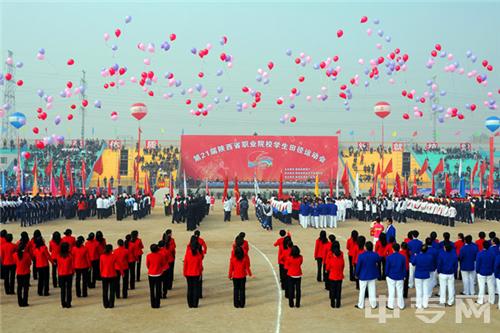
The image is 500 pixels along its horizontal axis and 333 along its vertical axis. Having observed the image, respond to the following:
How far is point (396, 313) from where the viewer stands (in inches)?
493

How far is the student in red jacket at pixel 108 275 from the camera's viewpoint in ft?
42.0

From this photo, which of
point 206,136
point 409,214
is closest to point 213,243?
point 409,214

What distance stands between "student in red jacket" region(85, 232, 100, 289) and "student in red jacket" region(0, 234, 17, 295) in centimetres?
169

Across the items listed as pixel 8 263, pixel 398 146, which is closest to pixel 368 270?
pixel 8 263

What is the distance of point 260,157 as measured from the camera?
63000 mm

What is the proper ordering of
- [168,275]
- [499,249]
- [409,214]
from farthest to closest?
[409,214] → [168,275] → [499,249]

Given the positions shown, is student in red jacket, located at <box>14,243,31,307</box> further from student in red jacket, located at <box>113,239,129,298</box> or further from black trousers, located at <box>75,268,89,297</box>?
student in red jacket, located at <box>113,239,129,298</box>

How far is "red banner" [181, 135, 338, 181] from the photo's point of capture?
62562 millimetres

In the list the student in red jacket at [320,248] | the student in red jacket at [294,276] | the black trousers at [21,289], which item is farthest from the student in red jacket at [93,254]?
the student in red jacket at [320,248]

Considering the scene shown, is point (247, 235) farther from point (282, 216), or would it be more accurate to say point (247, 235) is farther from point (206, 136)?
point (206, 136)

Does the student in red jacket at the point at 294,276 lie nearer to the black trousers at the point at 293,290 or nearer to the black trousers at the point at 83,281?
the black trousers at the point at 293,290

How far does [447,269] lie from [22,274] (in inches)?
355

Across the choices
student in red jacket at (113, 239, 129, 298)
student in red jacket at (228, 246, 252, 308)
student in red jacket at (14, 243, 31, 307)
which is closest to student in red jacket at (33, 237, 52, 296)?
student in red jacket at (14, 243, 31, 307)

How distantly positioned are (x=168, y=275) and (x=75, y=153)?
187 feet
